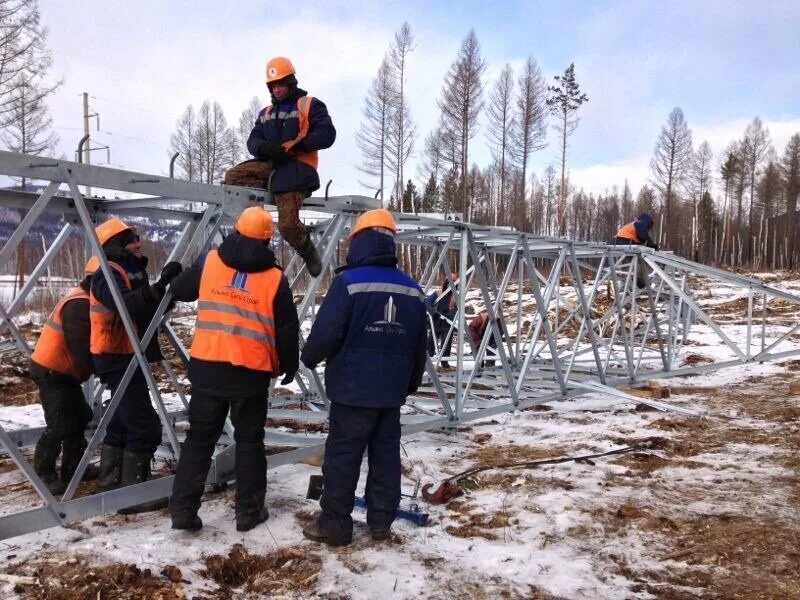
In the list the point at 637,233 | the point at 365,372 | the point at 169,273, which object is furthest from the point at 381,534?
the point at 637,233

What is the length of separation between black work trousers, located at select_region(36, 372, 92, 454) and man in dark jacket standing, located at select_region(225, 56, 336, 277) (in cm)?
198

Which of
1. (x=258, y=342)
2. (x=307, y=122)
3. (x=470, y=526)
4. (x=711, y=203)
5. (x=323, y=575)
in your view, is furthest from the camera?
(x=711, y=203)

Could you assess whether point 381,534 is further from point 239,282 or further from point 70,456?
point 70,456

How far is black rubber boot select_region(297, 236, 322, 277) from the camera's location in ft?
15.7

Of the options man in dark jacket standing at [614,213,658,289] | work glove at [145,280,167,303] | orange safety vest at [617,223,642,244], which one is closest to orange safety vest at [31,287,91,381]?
work glove at [145,280,167,303]

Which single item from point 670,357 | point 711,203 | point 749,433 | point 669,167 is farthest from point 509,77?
point 749,433

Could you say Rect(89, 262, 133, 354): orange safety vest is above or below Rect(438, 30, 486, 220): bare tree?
below

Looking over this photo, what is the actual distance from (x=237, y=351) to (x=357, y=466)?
1.04 m

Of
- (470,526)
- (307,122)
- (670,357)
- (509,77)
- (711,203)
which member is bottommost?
(470,526)

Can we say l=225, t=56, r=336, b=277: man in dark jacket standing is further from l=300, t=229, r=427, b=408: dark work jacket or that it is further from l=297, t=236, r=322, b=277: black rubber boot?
l=300, t=229, r=427, b=408: dark work jacket

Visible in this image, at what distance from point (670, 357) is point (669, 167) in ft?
134

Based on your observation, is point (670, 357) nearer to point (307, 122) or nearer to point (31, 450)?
point (307, 122)

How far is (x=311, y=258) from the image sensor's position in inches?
192

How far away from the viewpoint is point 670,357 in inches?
355
